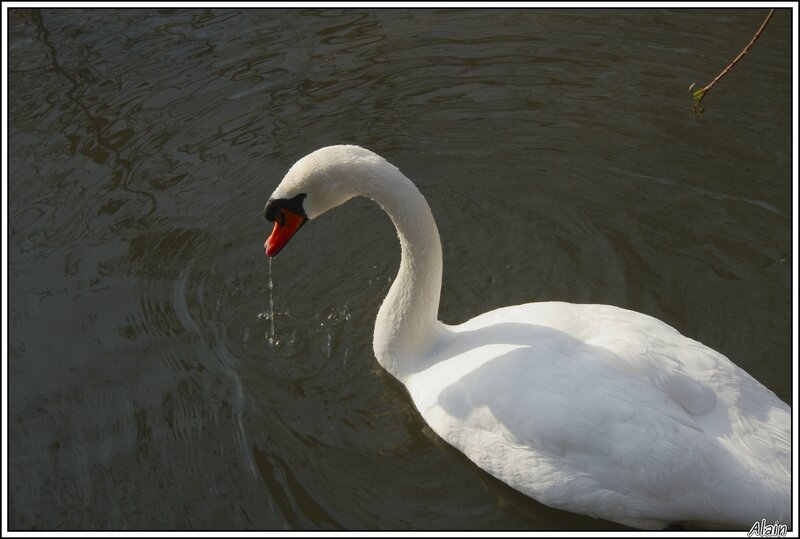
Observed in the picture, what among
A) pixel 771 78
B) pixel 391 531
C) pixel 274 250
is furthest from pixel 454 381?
pixel 771 78

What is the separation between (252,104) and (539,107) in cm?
294

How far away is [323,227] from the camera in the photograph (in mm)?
7500

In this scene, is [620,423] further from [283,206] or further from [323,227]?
[323,227]

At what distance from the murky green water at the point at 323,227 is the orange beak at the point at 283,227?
3.32 feet

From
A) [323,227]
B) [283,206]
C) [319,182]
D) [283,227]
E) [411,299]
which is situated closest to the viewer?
[319,182]

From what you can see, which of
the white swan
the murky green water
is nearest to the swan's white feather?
the white swan

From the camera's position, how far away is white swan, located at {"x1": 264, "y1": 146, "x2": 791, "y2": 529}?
186 inches

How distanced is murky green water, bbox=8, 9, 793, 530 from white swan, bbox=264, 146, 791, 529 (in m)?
0.44

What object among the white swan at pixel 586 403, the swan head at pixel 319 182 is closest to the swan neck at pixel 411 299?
the white swan at pixel 586 403

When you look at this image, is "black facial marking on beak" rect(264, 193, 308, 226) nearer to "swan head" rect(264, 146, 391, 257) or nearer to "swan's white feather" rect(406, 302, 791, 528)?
"swan head" rect(264, 146, 391, 257)

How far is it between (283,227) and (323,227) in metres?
1.86

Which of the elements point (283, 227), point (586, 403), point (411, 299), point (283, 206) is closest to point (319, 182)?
point (283, 206)

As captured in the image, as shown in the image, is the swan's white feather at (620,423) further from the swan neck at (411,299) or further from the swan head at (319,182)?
the swan head at (319,182)

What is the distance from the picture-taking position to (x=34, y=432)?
5.98 meters
